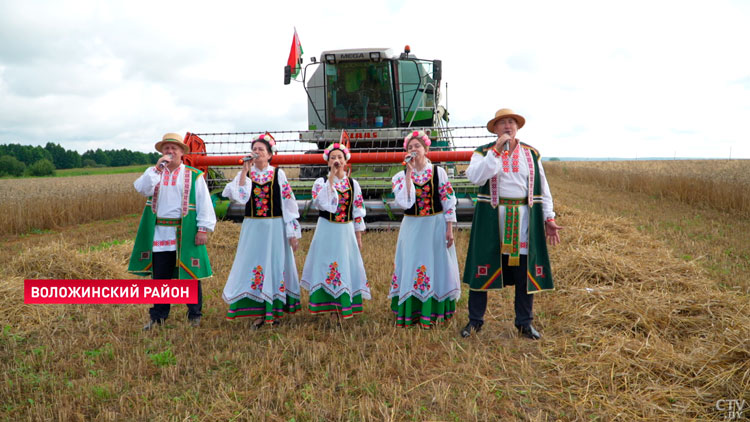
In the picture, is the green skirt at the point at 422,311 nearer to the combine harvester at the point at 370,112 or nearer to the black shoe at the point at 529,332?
the black shoe at the point at 529,332

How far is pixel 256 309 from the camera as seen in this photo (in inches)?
163

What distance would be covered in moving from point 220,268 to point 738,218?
10.7m

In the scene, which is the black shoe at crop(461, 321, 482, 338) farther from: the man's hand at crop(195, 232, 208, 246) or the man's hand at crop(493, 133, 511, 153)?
the man's hand at crop(195, 232, 208, 246)

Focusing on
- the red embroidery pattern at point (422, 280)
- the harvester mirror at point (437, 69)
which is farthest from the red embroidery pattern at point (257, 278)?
the harvester mirror at point (437, 69)

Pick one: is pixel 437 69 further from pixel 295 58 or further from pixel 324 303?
pixel 324 303

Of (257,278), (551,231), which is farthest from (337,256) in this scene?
(551,231)

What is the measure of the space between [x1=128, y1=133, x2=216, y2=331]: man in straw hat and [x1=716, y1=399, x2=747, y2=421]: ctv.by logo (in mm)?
3881

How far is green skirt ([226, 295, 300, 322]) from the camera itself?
4098 mm

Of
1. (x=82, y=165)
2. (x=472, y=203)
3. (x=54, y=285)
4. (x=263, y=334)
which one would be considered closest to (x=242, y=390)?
(x=263, y=334)

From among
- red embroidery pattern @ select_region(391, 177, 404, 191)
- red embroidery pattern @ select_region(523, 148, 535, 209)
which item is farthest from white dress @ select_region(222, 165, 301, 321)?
red embroidery pattern @ select_region(523, 148, 535, 209)

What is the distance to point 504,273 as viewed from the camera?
3.92m

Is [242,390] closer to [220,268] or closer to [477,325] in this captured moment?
[477,325]

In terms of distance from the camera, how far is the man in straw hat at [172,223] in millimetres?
4070

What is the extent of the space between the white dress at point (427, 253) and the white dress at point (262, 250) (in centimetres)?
105
